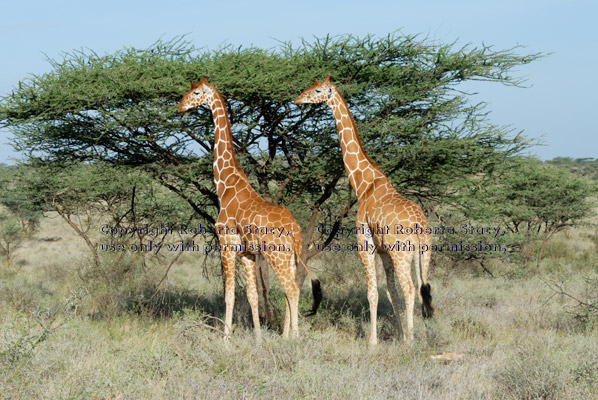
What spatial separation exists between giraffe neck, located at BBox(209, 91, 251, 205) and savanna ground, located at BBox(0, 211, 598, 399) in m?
1.73

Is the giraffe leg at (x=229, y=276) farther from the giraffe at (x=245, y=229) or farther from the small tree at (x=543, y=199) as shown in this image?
the small tree at (x=543, y=199)

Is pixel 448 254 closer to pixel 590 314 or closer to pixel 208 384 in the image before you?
pixel 590 314

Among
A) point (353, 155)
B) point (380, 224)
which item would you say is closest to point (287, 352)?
point (380, 224)

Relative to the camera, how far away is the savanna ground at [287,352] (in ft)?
17.1

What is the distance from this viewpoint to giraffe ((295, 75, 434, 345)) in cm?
705

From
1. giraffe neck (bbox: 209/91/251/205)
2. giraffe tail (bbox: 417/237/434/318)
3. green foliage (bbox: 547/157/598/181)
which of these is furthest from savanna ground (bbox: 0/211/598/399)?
green foliage (bbox: 547/157/598/181)

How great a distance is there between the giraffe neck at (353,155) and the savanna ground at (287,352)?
1.90m

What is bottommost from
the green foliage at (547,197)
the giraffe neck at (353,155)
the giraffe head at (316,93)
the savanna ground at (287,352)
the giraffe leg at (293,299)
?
the savanna ground at (287,352)

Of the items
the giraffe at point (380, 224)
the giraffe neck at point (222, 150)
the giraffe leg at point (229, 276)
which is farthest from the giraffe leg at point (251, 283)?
the giraffe at point (380, 224)

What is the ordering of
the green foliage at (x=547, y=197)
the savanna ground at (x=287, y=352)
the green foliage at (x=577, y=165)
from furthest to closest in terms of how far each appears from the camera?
the green foliage at (x=577, y=165), the green foliage at (x=547, y=197), the savanna ground at (x=287, y=352)

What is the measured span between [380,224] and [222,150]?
2.28 metres

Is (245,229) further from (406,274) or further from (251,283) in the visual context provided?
(406,274)

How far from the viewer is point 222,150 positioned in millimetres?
7969

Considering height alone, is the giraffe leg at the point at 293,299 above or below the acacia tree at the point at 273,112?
below
